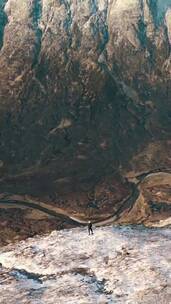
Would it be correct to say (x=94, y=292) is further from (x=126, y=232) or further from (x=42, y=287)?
(x=126, y=232)

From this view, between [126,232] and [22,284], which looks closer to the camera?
[22,284]

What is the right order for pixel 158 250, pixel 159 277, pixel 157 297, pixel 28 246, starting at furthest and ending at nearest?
pixel 28 246 < pixel 158 250 < pixel 159 277 < pixel 157 297

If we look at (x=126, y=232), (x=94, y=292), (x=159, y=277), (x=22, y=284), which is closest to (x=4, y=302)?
(x=22, y=284)

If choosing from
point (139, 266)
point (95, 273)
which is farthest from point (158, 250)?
point (95, 273)

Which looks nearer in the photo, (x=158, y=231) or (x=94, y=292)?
(x=94, y=292)

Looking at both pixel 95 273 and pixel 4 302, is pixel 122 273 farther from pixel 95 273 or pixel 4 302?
pixel 4 302

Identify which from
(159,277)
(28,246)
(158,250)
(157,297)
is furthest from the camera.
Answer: (28,246)
